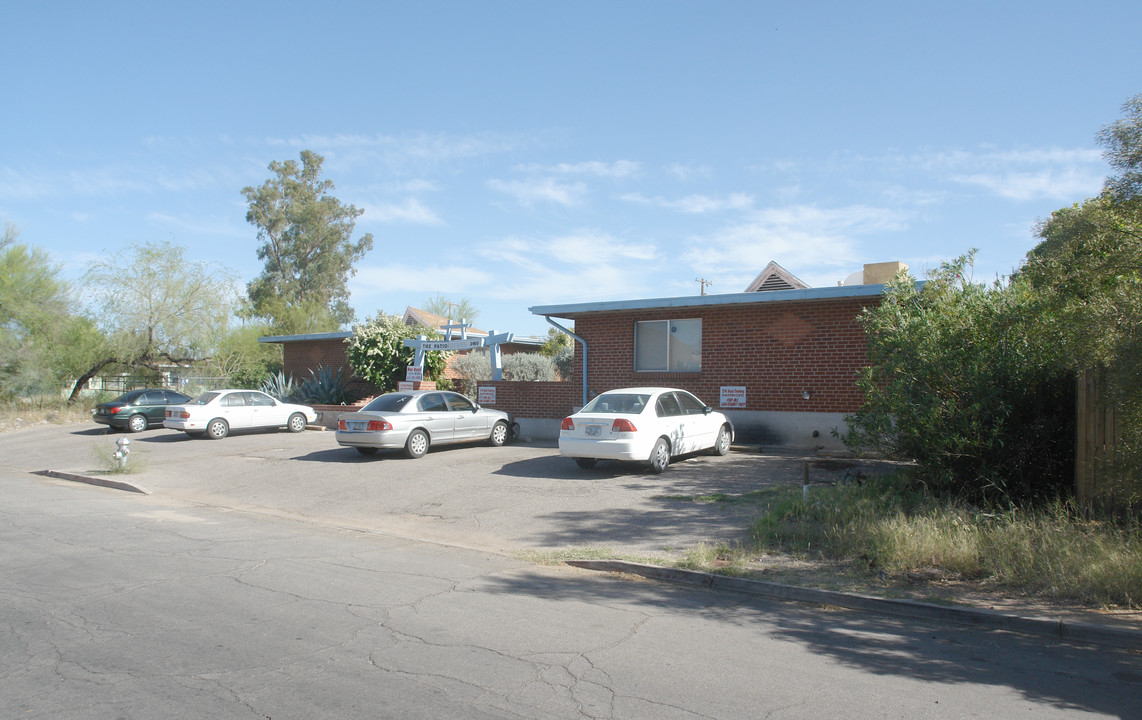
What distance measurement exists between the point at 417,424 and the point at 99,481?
6.07 m

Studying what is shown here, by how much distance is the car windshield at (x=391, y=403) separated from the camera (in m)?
16.0

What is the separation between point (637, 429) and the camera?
12586mm

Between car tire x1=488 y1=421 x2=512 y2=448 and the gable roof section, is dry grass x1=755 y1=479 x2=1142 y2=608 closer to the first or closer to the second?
car tire x1=488 y1=421 x2=512 y2=448

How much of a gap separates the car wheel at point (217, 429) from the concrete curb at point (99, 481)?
451 centimetres

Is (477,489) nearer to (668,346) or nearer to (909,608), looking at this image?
(668,346)

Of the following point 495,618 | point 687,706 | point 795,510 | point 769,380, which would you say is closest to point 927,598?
point 795,510

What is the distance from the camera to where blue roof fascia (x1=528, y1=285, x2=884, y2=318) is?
49.5 ft

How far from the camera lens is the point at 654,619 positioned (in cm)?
614

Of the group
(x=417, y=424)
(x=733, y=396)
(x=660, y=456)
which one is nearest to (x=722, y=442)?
(x=733, y=396)

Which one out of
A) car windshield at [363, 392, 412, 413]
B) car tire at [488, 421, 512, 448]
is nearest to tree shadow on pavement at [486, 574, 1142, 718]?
car windshield at [363, 392, 412, 413]

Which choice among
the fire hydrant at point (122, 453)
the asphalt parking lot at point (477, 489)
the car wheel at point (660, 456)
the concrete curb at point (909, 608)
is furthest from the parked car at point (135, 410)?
the concrete curb at point (909, 608)

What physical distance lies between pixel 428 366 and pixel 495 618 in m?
18.2

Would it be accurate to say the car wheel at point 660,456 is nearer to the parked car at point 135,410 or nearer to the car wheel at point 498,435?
the car wheel at point 498,435

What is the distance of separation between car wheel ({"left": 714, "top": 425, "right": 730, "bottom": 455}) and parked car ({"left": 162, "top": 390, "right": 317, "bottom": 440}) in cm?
1323
